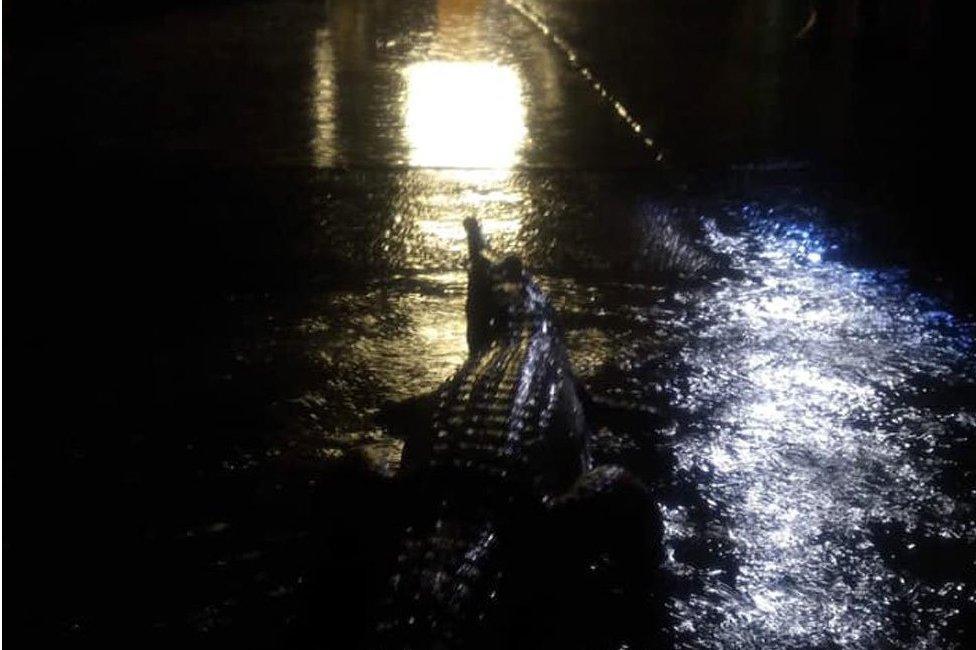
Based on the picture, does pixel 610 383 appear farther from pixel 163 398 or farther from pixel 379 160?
pixel 379 160

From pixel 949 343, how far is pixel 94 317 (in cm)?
335

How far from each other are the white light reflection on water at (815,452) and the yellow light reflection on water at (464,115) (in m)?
2.13

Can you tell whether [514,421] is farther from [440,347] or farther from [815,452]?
[440,347]

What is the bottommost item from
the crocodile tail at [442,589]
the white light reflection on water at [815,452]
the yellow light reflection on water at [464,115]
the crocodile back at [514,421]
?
the white light reflection on water at [815,452]

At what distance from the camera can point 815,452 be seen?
3693 mm

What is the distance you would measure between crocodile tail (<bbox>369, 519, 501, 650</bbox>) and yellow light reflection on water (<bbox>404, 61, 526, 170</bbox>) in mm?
4039

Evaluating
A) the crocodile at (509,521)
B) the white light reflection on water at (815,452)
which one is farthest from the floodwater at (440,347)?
the crocodile at (509,521)

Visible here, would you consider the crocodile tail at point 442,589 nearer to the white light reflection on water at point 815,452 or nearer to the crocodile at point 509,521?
the crocodile at point 509,521

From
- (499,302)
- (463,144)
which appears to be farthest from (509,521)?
(463,144)

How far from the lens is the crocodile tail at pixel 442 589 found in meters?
2.48

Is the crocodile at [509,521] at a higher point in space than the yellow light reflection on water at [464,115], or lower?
lower

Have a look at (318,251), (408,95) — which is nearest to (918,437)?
(318,251)

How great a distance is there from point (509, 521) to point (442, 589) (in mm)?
337

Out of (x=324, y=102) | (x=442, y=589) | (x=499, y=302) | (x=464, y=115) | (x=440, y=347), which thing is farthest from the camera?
(x=324, y=102)
